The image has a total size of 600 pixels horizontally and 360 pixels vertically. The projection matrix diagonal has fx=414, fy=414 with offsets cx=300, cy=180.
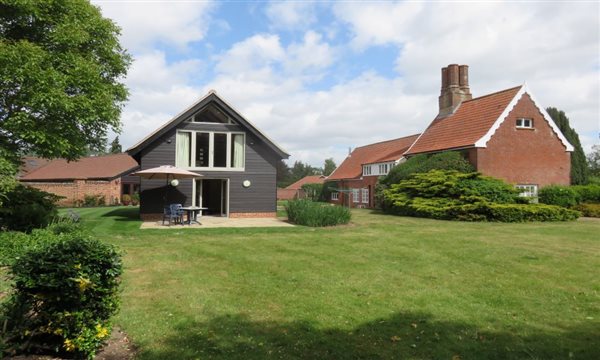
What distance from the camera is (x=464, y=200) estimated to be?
2136cm

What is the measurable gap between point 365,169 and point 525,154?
1590cm

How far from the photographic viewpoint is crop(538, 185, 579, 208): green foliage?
24.0 meters

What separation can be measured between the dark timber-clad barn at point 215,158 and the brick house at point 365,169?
1371 centimetres

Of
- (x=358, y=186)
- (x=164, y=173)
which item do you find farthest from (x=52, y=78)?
(x=358, y=186)

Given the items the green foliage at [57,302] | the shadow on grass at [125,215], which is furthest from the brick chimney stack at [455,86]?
the green foliage at [57,302]

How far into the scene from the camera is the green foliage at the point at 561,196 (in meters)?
24.0

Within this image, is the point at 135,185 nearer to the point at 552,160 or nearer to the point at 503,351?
the point at 552,160

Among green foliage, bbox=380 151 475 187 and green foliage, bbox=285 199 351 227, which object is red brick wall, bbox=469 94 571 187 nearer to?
green foliage, bbox=380 151 475 187

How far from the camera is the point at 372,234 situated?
1405cm

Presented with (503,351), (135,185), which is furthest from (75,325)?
(135,185)

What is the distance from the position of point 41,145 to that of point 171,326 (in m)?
10.3

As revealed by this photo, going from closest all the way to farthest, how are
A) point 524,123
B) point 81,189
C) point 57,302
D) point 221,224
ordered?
point 57,302, point 221,224, point 524,123, point 81,189

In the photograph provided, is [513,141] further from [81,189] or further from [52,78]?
[81,189]

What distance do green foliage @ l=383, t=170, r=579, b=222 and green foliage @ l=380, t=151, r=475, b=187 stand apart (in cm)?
87
